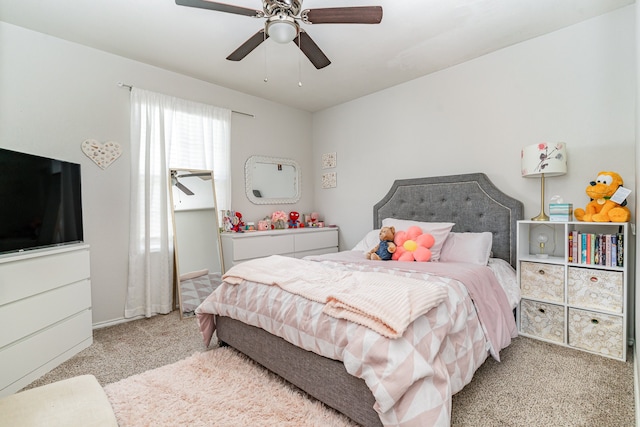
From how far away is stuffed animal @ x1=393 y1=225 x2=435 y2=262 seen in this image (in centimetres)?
263

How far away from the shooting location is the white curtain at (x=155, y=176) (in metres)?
3.15

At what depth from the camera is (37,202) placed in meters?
2.25

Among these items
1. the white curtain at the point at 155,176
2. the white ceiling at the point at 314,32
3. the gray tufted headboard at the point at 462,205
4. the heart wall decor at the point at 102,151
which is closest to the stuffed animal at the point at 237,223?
the white curtain at the point at 155,176

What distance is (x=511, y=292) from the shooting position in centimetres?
244

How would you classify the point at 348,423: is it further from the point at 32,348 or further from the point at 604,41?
the point at 604,41

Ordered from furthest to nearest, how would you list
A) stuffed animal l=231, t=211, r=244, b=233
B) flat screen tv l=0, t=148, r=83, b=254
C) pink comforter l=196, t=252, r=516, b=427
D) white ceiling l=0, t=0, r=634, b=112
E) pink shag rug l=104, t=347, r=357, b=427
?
1. stuffed animal l=231, t=211, r=244, b=233
2. white ceiling l=0, t=0, r=634, b=112
3. flat screen tv l=0, t=148, r=83, b=254
4. pink shag rug l=104, t=347, r=357, b=427
5. pink comforter l=196, t=252, r=516, b=427

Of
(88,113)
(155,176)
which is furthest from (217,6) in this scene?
(155,176)

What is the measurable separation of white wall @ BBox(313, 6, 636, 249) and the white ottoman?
326 centimetres

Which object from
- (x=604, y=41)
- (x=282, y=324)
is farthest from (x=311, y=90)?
(x=282, y=324)

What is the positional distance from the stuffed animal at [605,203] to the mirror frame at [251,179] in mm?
3223

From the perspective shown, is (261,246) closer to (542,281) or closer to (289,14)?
(289,14)

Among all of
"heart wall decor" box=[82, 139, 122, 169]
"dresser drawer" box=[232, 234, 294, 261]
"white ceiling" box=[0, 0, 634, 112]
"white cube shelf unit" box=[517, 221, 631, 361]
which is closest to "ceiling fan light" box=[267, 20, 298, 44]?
"white ceiling" box=[0, 0, 634, 112]

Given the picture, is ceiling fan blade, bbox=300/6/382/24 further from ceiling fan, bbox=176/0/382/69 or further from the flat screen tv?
the flat screen tv

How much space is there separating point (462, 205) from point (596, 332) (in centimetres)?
141
